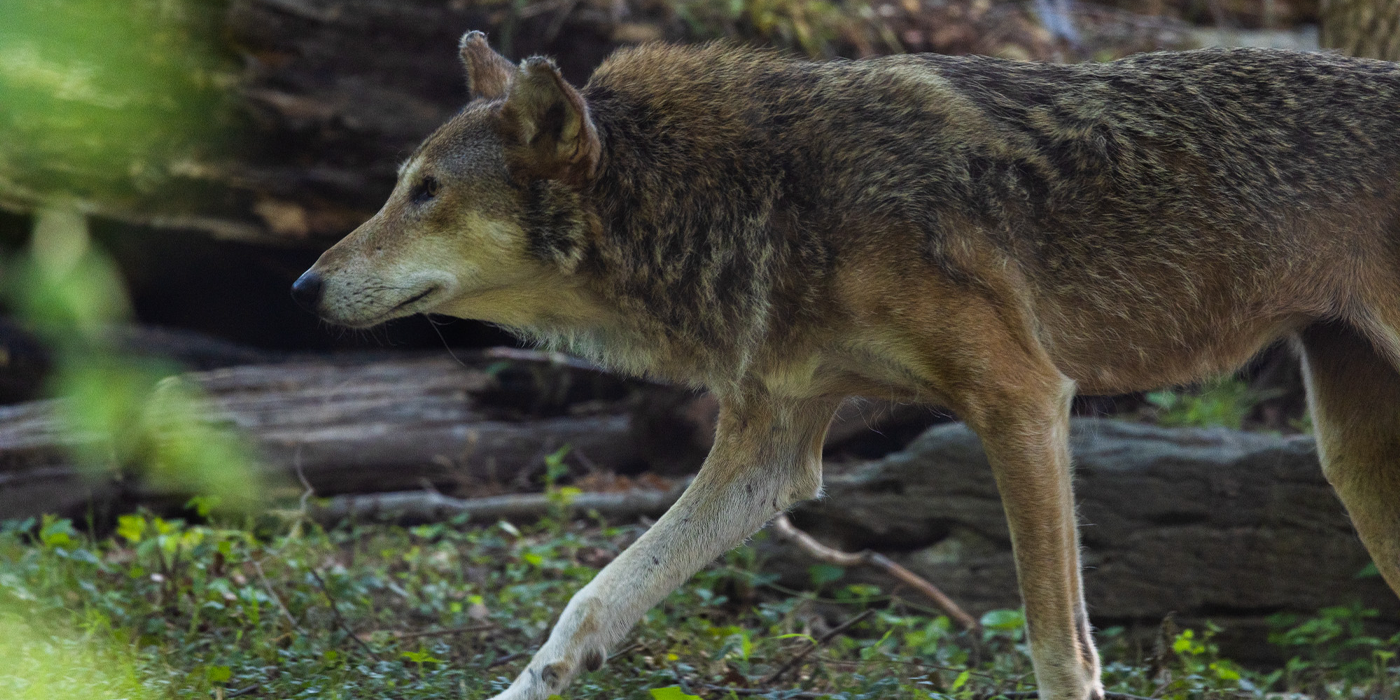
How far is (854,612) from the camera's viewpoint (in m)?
6.29

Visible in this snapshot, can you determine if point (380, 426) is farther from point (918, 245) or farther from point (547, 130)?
point (918, 245)

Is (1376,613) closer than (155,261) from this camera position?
Yes

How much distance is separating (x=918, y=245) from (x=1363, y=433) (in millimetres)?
2099

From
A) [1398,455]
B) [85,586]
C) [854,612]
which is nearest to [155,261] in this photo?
[85,586]

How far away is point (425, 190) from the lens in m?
4.41

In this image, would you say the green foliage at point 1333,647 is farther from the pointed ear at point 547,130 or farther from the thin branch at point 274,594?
the thin branch at point 274,594

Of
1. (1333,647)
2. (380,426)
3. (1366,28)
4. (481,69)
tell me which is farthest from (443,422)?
(1366,28)

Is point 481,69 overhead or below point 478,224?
overhead

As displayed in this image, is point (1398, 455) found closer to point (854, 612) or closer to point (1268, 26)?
point (854, 612)

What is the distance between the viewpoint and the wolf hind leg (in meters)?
4.57

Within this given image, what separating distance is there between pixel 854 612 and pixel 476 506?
235cm

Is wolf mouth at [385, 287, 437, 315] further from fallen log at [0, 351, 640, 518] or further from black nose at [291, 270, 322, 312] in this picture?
fallen log at [0, 351, 640, 518]

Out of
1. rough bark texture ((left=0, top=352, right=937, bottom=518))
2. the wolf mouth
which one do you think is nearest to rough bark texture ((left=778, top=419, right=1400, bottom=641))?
rough bark texture ((left=0, top=352, right=937, bottom=518))

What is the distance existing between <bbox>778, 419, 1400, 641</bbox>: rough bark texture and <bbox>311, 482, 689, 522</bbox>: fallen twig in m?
1.05
